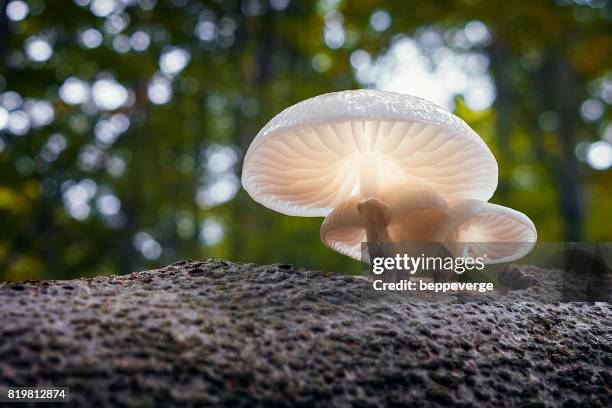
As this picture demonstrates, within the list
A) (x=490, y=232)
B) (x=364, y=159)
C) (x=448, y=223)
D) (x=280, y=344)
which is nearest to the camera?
(x=280, y=344)

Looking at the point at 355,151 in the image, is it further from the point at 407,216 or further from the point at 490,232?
the point at 490,232

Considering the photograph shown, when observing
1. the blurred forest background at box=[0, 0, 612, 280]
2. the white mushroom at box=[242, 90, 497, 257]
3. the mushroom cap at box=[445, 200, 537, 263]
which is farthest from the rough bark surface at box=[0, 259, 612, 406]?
the blurred forest background at box=[0, 0, 612, 280]

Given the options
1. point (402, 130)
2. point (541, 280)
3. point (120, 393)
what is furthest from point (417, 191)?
point (120, 393)

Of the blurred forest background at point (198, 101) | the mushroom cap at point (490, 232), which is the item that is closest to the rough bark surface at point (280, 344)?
the mushroom cap at point (490, 232)

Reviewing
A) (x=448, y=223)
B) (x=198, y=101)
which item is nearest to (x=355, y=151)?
(x=448, y=223)

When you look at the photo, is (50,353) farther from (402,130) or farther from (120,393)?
(402,130)

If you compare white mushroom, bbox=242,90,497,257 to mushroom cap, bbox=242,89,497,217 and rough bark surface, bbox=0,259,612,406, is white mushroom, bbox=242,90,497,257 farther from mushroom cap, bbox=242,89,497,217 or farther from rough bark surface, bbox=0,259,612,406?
rough bark surface, bbox=0,259,612,406
